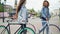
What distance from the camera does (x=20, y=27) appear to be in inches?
161

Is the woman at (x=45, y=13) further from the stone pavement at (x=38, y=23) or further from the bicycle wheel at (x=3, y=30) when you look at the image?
the bicycle wheel at (x=3, y=30)

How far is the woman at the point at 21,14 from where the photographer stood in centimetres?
405

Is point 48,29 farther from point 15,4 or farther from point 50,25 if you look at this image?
point 15,4

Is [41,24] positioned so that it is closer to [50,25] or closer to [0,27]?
[50,25]

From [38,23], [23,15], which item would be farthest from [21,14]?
[38,23]

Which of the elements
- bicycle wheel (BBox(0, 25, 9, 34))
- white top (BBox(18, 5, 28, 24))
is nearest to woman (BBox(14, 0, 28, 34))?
white top (BBox(18, 5, 28, 24))

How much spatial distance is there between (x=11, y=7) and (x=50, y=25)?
2.70ft

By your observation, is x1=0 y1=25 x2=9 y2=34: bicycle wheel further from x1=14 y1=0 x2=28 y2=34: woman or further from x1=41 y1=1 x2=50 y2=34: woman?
x1=41 y1=1 x2=50 y2=34: woman

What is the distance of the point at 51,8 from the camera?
13.4ft

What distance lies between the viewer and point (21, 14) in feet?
13.4

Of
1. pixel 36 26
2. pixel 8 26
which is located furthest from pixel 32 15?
pixel 8 26

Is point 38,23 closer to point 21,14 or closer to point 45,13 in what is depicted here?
point 45,13

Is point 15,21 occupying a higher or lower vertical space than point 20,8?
lower

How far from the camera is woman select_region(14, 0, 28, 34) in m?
4.05
